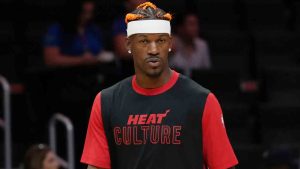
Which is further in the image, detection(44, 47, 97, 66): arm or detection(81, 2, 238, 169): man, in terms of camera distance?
detection(44, 47, 97, 66): arm

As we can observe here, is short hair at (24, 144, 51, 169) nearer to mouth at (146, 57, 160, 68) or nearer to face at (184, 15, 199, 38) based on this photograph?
mouth at (146, 57, 160, 68)

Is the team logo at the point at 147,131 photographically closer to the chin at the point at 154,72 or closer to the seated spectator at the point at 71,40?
the chin at the point at 154,72

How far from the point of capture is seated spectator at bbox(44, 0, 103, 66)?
26.9 ft

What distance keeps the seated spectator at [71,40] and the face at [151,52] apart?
3.93 metres

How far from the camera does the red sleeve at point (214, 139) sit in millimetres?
4266

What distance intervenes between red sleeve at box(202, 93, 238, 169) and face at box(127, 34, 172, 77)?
0.29m

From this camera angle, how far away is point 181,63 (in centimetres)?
897

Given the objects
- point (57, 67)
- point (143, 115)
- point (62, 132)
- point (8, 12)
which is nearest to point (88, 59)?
point (57, 67)

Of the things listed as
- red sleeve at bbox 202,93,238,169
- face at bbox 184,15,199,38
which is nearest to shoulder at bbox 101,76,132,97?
red sleeve at bbox 202,93,238,169

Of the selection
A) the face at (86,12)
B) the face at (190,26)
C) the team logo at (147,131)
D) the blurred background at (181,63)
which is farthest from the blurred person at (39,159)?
the face at (190,26)

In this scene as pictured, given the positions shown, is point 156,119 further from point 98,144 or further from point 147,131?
point 98,144

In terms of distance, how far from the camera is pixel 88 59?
8.23 m

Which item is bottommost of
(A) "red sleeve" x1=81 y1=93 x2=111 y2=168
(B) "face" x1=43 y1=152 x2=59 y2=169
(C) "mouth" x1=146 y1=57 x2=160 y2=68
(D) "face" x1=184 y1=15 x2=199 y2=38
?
(B) "face" x1=43 y1=152 x2=59 y2=169

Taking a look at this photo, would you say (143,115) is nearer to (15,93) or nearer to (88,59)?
(88,59)
